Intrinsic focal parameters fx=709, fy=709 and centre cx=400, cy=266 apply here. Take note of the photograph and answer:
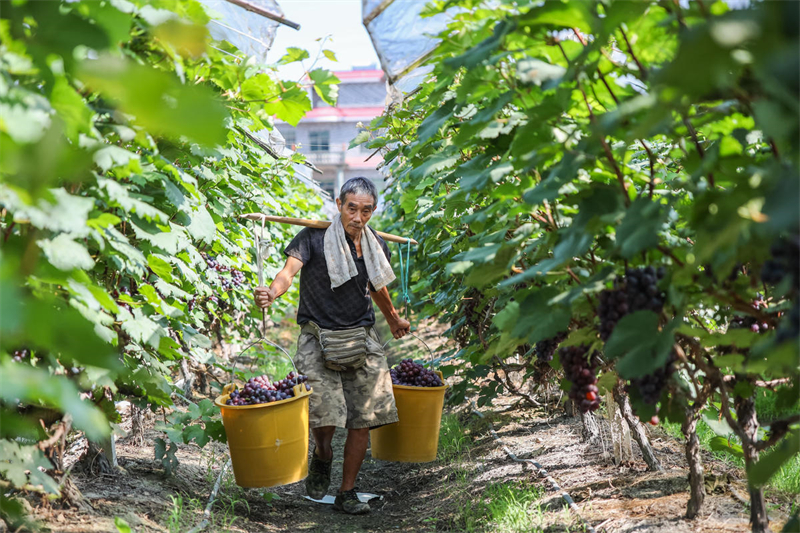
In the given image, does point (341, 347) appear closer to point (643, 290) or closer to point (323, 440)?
point (323, 440)

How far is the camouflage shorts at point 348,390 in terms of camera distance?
3.89m

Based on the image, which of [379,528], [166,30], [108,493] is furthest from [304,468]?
[166,30]

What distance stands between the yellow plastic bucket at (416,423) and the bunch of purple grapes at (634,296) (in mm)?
2386

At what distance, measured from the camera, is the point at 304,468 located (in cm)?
358

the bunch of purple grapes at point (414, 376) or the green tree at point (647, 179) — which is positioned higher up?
the green tree at point (647, 179)

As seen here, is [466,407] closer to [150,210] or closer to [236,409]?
[236,409]

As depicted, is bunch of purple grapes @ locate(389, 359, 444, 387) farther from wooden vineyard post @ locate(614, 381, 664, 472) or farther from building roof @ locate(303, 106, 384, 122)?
building roof @ locate(303, 106, 384, 122)

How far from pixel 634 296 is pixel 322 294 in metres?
2.58

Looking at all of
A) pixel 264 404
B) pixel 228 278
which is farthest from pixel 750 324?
pixel 228 278

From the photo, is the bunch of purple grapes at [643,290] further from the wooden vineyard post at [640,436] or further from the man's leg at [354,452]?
the man's leg at [354,452]

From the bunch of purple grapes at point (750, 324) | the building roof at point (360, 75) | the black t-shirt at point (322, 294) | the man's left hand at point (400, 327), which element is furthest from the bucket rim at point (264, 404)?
the building roof at point (360, 75)

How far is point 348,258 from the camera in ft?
13.3

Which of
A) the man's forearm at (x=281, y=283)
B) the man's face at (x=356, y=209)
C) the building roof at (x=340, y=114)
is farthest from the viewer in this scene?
the building roof at (x=340, y=114)

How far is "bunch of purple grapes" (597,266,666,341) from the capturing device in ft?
5.58
